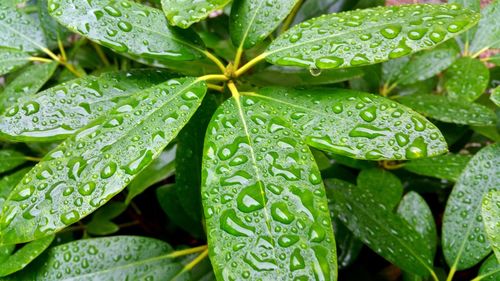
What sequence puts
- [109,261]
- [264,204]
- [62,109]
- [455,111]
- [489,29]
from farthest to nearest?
[489,29] → [455,111] → [109,261] → [62,109] → [264,204]

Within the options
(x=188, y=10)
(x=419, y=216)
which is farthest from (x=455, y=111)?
(x=188, y=10)

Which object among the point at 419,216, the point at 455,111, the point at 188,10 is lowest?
the point at 419,216

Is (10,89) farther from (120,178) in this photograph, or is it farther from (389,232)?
(389,232)

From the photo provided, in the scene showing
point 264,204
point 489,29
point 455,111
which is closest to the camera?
point 264,204

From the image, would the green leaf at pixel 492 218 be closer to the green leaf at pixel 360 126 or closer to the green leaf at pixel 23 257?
the green leaf at pixel 360 126

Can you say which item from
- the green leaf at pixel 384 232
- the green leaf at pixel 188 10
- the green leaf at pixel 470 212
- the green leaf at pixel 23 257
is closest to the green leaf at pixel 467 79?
the green leaf at pixel 470 212

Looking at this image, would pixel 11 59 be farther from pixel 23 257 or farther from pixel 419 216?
pixel 419 216
